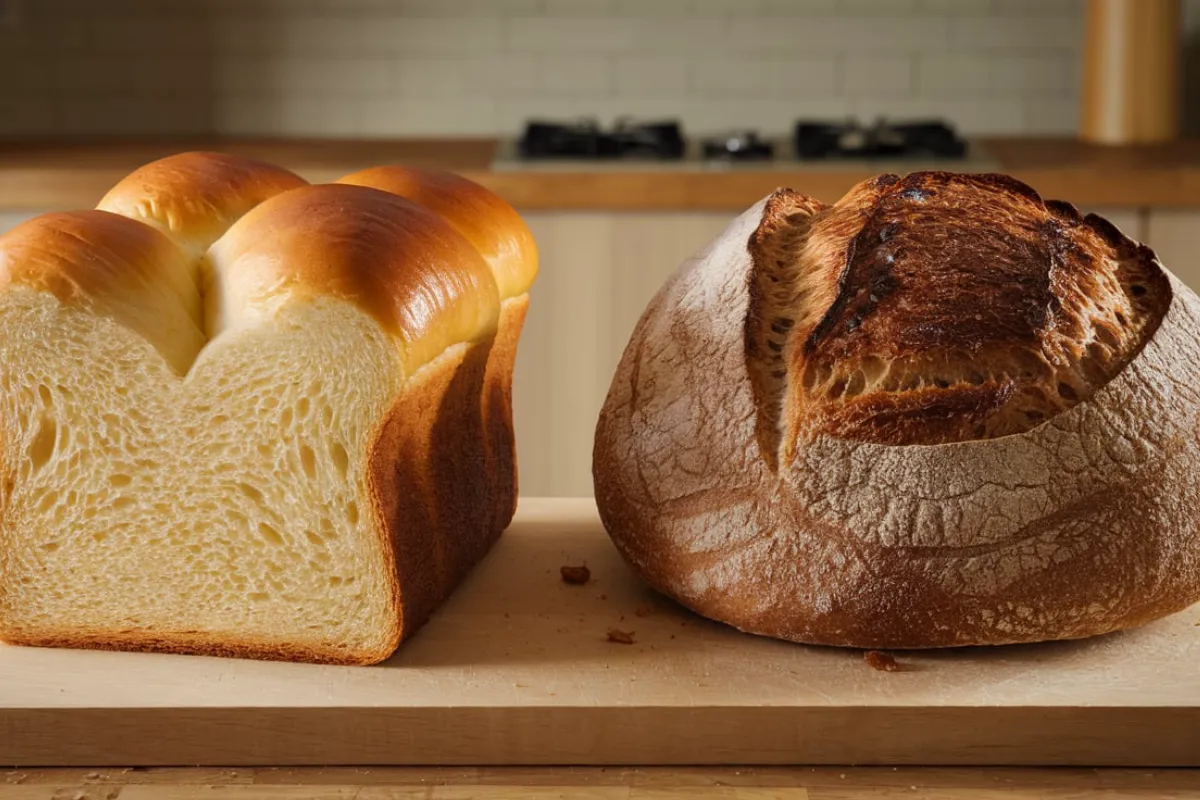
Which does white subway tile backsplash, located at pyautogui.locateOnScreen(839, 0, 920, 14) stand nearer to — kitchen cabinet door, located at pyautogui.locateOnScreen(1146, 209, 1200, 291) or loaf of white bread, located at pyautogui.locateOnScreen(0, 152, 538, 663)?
kitchen cabinet door, located at pyautogui.locateOnScreen(1146, 209, 1200, 291)

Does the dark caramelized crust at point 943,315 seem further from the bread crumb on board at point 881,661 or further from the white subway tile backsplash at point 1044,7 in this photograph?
the white subway tile backsplash at point 1044,7

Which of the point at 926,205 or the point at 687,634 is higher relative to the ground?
the point at 926,205

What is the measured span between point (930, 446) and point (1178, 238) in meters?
1.81

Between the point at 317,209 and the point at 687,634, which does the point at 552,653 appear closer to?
the point at 687,634

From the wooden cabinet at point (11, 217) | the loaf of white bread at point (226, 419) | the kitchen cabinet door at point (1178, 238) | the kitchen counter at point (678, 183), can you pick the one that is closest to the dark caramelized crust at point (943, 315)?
the loaf of white bread at point (226, 419)

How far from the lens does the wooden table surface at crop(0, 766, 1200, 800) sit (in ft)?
2.97

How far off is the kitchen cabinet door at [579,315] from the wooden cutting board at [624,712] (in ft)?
5.13

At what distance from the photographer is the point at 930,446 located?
99 centimetres

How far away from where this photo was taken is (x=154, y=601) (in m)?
1.06

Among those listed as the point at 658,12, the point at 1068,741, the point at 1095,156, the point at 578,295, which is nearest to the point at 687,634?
the point at 1068,741

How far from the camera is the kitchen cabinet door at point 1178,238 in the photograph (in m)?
2.56

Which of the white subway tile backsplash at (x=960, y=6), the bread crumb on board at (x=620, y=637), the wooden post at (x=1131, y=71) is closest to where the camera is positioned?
the bread crumb on board at (x=620, y=637)

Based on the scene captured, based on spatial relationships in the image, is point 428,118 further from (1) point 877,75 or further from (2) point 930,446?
(2) point 930,446

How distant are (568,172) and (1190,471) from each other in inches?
66.4
